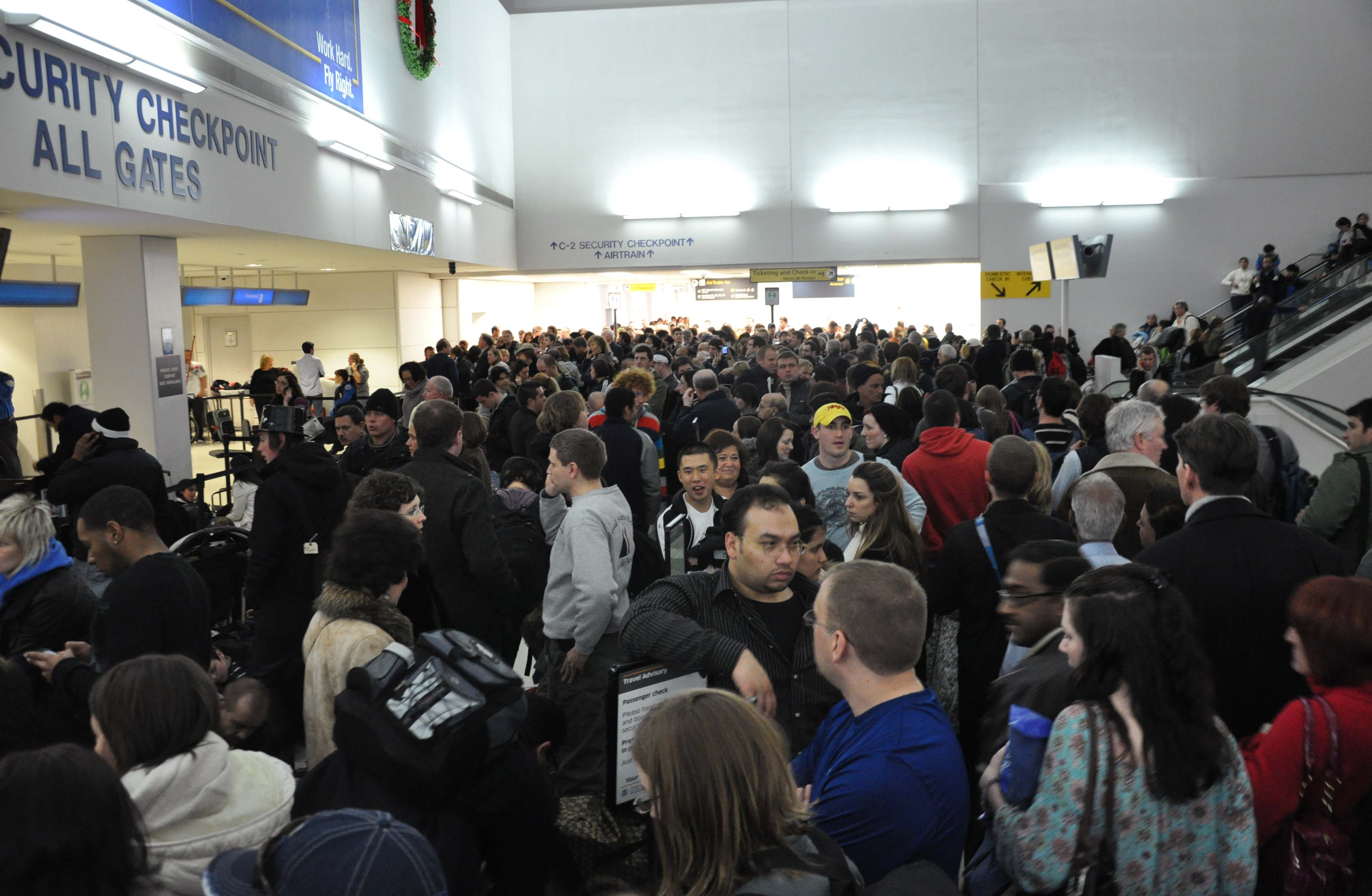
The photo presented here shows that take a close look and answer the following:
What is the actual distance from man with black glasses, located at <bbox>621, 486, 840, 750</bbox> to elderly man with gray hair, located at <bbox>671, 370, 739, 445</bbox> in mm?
4319

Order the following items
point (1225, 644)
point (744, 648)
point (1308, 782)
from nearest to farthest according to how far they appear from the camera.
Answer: point (1308, 782) < point (744, 648) < point (1225, 644)

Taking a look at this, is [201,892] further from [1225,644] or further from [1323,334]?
[1323,334]

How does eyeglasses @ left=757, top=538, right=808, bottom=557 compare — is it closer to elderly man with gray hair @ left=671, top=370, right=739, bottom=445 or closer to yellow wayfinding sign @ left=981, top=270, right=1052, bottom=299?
elderly man with gray hair @ left=671, top=370, right=739, bottom=445

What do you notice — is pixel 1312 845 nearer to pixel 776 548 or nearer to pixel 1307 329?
pixel 776 548

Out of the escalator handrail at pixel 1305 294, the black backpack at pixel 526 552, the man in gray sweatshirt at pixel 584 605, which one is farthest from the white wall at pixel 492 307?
the man in gray sweatshirt at pixel 584 605

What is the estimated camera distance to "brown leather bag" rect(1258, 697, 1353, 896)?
7.29ft

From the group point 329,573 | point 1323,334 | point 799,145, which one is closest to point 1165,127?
point 799,145

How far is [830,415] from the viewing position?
16.0 feet

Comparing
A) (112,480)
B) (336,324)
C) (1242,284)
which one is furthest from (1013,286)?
(112,480)

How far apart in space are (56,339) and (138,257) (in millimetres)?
3558

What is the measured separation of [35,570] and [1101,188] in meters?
19.3

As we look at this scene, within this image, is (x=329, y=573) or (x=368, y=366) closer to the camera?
(x=329, y=573)

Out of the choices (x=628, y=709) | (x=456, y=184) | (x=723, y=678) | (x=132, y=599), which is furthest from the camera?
(x=456, y=184)

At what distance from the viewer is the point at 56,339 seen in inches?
476
